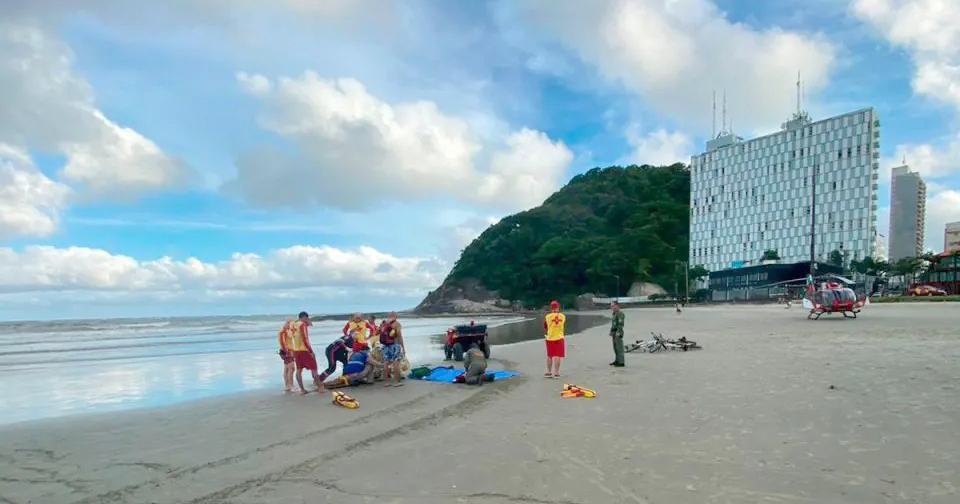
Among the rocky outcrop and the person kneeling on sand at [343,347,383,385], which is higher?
the person kneeling on sand at [343,347,383,385]

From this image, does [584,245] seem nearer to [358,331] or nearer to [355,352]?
[358,331]

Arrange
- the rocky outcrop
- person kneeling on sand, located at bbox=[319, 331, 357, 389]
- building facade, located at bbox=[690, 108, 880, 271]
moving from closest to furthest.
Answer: person kneeling on sand, located at bbox=[319, 331, 357, 389] < building facade, located at bbox=[690, 108, 880, 271] < the rocky outcrop

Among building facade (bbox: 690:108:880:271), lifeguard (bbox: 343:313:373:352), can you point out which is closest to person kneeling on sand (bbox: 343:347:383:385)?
lifeguard (bbox: 343:313:373:352)

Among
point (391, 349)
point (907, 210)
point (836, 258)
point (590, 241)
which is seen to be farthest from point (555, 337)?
point (907, 210)

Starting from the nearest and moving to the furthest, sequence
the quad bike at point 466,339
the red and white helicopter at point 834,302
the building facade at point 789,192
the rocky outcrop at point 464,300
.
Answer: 1. the quad bike at point 466,339
2. the red and white helicopter at point 834,302
3. the building facade at point 789,192
4. the rocky outcrop at point 464,300

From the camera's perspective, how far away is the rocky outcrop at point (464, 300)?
128 meters

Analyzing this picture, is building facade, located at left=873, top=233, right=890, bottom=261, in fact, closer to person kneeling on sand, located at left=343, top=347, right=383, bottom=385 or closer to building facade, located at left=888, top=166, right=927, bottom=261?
building facade, located at left=888, top=166, right=927, bottom=261

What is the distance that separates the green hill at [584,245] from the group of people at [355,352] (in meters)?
106

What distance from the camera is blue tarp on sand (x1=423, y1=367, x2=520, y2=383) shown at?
14207 mm

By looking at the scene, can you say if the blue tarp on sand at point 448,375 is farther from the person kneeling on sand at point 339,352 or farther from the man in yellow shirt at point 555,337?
the person kneeling on sand at point 339,352

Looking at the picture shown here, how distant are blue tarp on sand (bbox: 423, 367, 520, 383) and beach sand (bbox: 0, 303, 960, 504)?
3.41ft

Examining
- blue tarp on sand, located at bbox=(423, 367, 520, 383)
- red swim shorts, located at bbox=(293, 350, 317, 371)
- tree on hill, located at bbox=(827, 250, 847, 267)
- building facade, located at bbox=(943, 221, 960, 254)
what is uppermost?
building facade, located at bbox=(943, 221, 960, 254)

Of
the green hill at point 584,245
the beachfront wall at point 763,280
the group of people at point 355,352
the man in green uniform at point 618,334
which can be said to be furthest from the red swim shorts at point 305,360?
the green hill at point 584,245

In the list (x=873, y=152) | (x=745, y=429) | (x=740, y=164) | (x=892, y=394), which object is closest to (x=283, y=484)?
(x=745, y=429)
